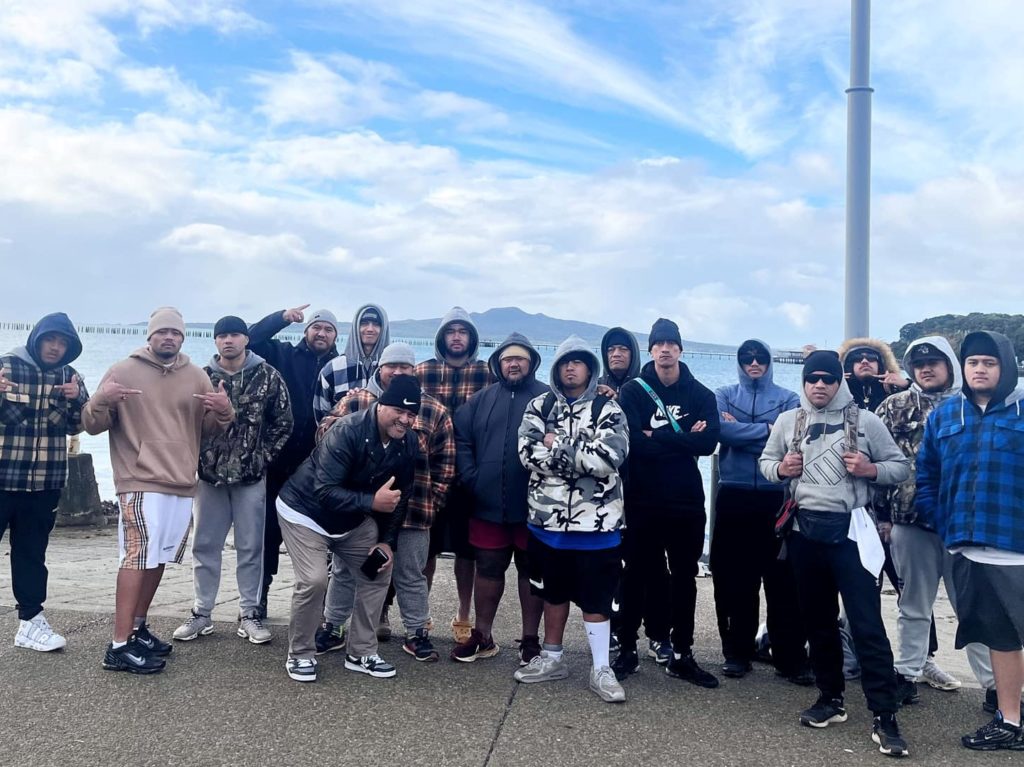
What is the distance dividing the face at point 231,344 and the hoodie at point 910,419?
152 inches

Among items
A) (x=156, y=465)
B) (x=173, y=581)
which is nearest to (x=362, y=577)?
(x=156, y=465)

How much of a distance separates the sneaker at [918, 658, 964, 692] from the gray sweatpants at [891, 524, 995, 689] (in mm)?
163

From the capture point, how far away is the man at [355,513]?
4.72 m

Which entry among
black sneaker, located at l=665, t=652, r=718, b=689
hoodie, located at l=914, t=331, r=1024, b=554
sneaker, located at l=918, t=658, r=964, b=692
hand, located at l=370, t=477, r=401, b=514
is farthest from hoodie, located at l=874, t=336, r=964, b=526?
hand, located at l=370, t=477, r=401, b=514

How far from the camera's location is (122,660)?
482cm

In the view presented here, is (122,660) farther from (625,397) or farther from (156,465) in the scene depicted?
(625,397)

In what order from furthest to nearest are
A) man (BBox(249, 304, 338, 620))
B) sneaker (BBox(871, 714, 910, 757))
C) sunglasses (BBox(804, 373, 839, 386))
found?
man (BBox(249, 304, 338, 620)) < sunglasses (BBox(804, 373, 839, 386)) < sneaker (BBox(871, 714, 910, 757))

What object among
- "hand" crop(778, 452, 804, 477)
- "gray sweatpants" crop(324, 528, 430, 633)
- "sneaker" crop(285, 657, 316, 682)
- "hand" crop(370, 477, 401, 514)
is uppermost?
"hand" crop(778, 452, 804, 477)

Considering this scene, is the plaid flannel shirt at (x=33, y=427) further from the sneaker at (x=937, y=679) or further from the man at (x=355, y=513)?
the sneaker at (x=937, y=679)

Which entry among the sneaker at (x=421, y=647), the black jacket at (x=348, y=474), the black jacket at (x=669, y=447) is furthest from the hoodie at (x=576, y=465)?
the sneaker at (x=421, y=647)

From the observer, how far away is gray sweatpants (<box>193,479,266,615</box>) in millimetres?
5555

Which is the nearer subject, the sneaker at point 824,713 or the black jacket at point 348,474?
the sneaker at point 824,713

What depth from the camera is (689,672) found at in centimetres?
502

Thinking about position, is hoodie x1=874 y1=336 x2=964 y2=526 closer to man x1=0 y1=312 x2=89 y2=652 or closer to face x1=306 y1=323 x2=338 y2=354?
face x1=306 y1=323 x2=338 y2=354
